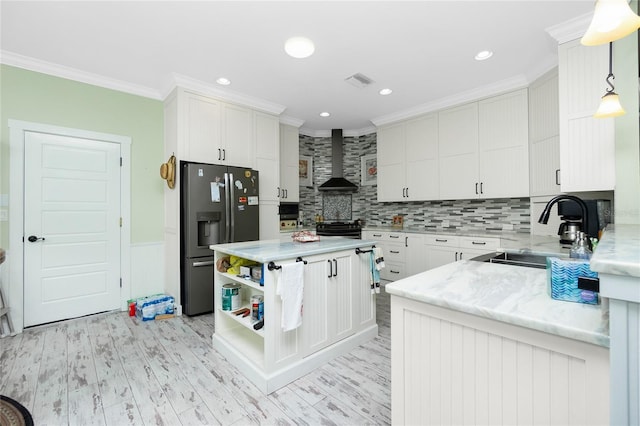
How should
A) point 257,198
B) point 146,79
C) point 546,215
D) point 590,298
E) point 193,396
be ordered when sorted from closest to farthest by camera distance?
point 590,298
point 546,215
point 193,396
point 146,79
point 257,198

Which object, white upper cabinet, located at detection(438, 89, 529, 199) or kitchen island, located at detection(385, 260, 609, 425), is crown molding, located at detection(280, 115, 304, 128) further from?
kitchen island, located at detection(385, 260, 609, 425)

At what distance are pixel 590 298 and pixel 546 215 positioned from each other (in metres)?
0.85

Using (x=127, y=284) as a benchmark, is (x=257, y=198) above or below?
above

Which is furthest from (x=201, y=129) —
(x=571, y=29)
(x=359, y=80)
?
(x=571, y=29)

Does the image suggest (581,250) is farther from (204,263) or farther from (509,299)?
(204,263)

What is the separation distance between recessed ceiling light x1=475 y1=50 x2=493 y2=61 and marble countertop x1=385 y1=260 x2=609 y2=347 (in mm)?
2386

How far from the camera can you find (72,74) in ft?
9.77

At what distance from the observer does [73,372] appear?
81.0 inches

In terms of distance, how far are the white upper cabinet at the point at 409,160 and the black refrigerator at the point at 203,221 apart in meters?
2.40

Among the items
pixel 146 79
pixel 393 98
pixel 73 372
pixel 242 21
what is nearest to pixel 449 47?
pixel 393 98

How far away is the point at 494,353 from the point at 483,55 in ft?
9.70

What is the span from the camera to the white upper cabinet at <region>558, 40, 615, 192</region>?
2090mm

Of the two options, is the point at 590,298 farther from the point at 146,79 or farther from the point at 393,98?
the point at 146,79

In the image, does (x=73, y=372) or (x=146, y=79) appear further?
(x=146, y=79)
